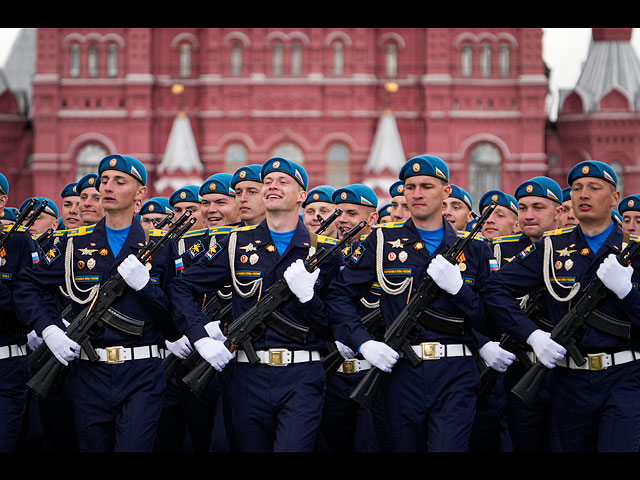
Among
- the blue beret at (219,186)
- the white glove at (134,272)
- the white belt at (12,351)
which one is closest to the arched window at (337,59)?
the blue beret at (219,186)

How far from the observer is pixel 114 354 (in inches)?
227

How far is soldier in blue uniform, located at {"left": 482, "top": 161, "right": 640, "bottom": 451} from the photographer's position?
5.38 m

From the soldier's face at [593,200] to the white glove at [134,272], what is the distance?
2591 millimetres

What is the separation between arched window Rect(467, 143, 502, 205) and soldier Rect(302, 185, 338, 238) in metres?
23.6

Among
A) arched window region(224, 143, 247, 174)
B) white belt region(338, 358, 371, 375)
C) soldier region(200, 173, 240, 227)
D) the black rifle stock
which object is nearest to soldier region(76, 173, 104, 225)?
soldier region(200, 173, 240, 227)

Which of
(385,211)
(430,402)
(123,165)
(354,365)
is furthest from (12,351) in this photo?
(385,211)

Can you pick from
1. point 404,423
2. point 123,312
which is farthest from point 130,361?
point 404,423

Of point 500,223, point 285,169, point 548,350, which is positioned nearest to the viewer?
point 548,350

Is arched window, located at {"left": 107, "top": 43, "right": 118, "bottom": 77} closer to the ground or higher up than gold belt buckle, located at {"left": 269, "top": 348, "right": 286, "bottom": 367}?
higher up

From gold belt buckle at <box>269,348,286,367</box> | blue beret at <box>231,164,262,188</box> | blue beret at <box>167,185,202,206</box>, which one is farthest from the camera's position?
blue beret at <box>167,185,202,206</box>

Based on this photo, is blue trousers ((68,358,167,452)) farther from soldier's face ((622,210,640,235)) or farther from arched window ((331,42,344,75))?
arched window ((331,42,344,75))

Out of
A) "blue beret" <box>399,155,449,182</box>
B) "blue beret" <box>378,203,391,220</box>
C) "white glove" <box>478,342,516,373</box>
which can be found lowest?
"white glove" <box>478,342,516,373</box>

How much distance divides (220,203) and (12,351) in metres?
2.62

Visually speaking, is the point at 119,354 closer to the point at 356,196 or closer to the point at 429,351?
the point at 429,351
